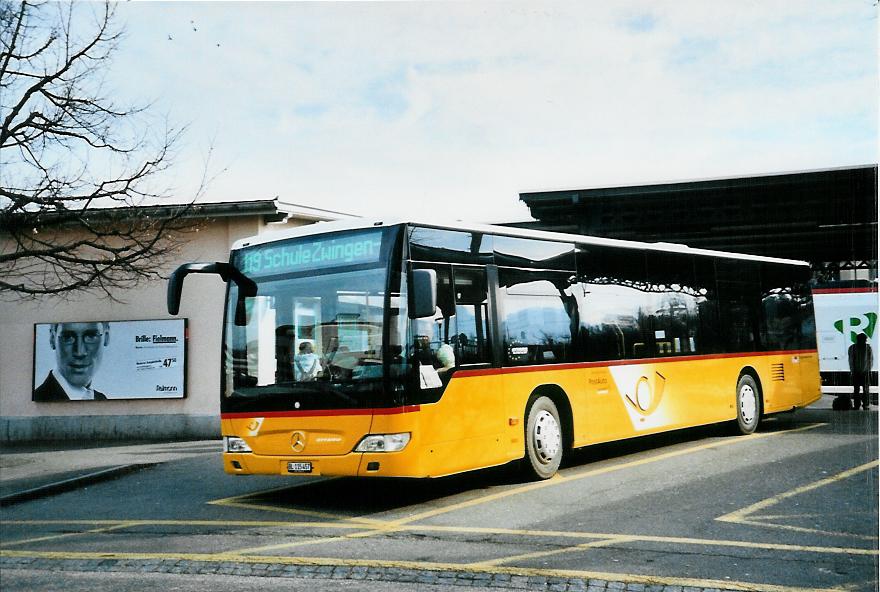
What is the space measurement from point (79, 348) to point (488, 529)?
518 inches

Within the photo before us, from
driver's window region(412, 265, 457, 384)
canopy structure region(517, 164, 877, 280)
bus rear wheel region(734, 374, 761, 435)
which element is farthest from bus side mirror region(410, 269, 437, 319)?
canopy structure region(517, 164, 877, 280)

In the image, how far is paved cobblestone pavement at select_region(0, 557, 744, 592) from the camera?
623cm

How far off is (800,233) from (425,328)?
1862 centimetres

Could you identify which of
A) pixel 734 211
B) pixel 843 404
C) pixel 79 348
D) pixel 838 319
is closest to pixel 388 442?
pixel 79 348

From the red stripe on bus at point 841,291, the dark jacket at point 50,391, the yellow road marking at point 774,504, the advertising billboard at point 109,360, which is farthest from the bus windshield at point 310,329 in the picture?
the red stripe on bus at point 841,291

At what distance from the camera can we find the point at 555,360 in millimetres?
11586

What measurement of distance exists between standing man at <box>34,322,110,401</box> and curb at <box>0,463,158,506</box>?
5.43 metres

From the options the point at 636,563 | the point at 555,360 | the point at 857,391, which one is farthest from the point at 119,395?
the point at 857,391

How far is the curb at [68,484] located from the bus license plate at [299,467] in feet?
12.7

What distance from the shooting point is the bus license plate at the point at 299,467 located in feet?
32.1

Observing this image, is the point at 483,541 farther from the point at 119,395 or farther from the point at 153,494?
the point at 119,395

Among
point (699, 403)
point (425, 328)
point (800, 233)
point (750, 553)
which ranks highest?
point (800, 233)

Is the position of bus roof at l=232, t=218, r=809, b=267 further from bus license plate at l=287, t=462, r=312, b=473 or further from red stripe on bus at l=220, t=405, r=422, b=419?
bus license plate at l=287, t=462, r=312, b=473

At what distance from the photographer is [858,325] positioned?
88.2ft
